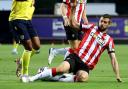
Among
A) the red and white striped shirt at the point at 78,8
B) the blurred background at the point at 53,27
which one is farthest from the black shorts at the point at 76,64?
the blurred background at the point at 53,27

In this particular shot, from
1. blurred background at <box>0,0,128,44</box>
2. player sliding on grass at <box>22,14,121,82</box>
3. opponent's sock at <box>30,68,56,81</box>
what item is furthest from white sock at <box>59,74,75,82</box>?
blurred background at <box>0,0,128,44</box>

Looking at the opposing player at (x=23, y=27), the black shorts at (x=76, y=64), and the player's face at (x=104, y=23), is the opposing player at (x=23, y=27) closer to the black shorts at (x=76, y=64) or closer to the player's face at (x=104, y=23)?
the black shorts at (x=76, y=64)

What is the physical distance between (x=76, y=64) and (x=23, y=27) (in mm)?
1427

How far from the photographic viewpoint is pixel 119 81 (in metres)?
11.8

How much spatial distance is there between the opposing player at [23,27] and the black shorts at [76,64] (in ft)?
2.91

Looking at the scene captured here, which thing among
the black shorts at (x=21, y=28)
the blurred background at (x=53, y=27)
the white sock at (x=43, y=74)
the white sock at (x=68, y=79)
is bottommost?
the blurred background at (x=53, y=27)

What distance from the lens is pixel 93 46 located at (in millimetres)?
12070

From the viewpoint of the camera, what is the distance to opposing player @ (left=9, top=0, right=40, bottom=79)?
12.5 meters

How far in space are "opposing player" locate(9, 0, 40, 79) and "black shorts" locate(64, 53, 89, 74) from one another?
0.89m

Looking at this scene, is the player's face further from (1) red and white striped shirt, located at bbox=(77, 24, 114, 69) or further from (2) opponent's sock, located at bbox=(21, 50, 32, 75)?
(2) opponent's sock, located at bbox=(21, 50, 32, 75)

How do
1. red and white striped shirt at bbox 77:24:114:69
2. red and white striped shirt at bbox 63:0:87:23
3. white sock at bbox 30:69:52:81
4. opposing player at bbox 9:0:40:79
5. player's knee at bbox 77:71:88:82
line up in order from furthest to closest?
red and white striped shirt at bbox 63:0:87:23 → opposing player at bbox 9:0:40:79 → red and white striped shirt at bbox 77:24:114:69 → player's knee at bbox 77:71:88:82 → white sock at bbox 30:69:52:81

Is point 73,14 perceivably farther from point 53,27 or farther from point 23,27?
point 53,27

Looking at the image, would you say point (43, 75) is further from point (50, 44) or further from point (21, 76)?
point (50, 44)

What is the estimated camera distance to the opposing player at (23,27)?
494 inches
